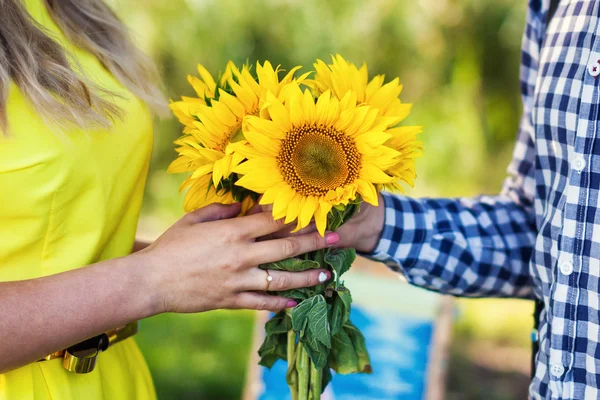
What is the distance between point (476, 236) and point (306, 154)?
2.12 feet

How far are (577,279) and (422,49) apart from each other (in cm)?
296

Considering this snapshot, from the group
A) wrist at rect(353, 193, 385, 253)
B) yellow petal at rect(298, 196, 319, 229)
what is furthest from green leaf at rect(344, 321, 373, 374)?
yellow petal at rect(298, 196, 319, 229)

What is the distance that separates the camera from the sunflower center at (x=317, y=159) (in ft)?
3.95

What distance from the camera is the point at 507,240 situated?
1654 mm

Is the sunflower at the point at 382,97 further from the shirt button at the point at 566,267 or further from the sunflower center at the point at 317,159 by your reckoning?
the shirt button at the point at 566,267

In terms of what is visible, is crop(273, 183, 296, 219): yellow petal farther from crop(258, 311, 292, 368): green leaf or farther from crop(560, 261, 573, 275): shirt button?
crop(560, 261, 573, 275): shirt button

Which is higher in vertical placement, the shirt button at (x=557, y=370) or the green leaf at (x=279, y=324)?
the green leaf at (x=279, y=324)

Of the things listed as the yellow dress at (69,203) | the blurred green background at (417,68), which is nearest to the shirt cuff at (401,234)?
the yellow dress at (69,203)

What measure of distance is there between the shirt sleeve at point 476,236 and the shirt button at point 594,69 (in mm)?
260

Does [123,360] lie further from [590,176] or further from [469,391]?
[469,391]

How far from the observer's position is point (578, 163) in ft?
4.32

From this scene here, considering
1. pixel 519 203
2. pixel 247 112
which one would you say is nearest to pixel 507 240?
pixel 519 203

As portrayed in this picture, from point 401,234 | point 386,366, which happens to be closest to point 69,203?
point 401,234

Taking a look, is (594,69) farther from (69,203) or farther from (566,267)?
(69,203)
